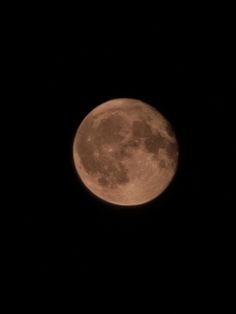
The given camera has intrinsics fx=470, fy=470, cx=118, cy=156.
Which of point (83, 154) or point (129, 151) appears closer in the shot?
point (129, 151)

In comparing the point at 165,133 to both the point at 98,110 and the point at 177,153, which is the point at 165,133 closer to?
the point at 177,153

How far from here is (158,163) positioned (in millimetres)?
6172

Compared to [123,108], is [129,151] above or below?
below

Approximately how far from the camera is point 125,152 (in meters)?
5.89

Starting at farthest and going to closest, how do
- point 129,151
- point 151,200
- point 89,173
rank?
1. point 151,200
2. point 89,173
3. point 129,151

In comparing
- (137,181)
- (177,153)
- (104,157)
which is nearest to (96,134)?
(104,157)

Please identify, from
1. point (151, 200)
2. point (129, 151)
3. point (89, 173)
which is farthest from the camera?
point (151, 200)

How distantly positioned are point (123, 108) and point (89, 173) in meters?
0.99

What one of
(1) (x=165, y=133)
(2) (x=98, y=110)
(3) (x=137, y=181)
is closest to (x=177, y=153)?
(1) (x=165, y=133)

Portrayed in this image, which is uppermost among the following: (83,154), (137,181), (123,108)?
(123,108)

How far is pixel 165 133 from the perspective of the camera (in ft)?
20.7

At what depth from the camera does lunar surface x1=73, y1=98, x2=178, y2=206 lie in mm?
5957

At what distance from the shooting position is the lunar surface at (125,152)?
5.96 m

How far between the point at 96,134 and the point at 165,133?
942 mm
